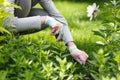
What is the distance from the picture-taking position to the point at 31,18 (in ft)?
13.2

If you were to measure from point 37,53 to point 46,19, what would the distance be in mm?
542

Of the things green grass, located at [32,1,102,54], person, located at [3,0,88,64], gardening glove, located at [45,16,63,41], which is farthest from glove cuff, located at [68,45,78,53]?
green grass, located at [32,1,102,54]

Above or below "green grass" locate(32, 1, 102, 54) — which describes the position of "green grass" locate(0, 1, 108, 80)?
above

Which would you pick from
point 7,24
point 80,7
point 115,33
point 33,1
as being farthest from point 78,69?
point 80,7

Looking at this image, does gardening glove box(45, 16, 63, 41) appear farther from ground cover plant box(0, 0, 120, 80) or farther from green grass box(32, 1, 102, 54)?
green grass box(32, 1, 102, 54)

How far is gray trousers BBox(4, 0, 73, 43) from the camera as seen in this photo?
13.2 ft

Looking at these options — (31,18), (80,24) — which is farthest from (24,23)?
(80,24)

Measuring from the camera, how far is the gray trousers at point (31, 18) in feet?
13.2

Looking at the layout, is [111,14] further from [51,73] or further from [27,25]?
[51,73]

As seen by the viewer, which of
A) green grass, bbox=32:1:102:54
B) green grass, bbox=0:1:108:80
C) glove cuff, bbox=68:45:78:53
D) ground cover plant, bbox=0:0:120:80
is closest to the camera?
ground cover plant, bbox=0:0:120:80

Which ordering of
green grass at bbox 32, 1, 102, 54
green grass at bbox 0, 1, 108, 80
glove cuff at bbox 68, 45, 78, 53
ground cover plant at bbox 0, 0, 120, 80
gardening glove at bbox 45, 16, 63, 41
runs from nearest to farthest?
ground cover plant at bbox 0, 0, 120, 80
green grass at bbox 0, 1, 108, 80
gardening glove at bbox 45, 16, 63, 41
glove cuff at bbox 68, 45, 78, 53
green grass at bbox 32, 1, 102, 54

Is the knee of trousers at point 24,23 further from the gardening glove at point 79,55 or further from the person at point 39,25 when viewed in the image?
the gardening glove at point 79,55

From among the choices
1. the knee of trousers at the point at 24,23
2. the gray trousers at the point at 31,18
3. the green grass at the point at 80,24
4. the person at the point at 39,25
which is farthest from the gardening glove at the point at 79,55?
the green grass at the point at 80,24

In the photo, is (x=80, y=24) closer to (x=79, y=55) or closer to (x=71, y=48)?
(x=71, y=48)
